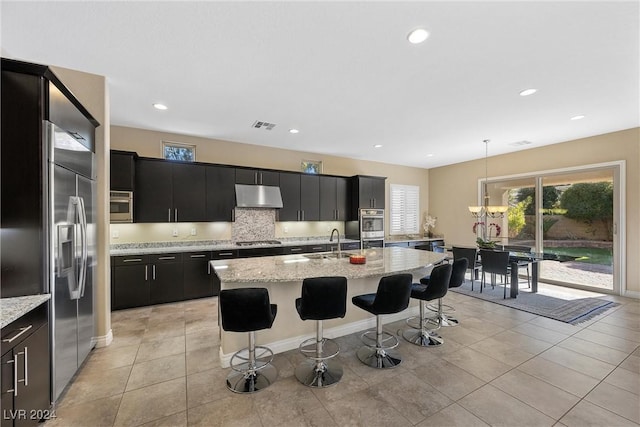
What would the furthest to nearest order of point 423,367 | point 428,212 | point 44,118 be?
1. point 428,212
2. point 423,367
3. point 44,118

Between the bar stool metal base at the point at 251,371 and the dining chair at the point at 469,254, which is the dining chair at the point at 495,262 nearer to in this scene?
the dining chair at the point at 469,254

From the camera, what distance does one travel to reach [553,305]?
13.8ft

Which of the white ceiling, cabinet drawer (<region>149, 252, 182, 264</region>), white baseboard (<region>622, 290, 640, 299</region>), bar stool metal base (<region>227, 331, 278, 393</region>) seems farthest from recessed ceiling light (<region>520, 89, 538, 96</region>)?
cabinet drawer (<region>149, 252, 182, 264</region>)

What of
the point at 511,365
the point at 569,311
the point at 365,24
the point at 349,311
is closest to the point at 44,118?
the point at 365,24

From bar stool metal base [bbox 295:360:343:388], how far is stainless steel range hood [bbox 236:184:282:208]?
3.20m

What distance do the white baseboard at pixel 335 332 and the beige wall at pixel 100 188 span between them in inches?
58.8

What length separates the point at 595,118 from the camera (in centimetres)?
402

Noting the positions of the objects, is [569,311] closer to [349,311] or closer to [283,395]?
[349,311]

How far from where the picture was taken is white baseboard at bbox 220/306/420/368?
8.49 ft

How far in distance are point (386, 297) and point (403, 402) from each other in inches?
31.1

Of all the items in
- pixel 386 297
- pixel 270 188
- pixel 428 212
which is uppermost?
pixel 270 188

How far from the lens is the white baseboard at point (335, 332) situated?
259cm

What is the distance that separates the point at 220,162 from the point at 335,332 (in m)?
3.90

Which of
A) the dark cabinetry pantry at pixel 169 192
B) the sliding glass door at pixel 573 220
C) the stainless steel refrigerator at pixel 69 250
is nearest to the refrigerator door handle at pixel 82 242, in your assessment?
the stainless steel refrigerator at pixel 69 250
